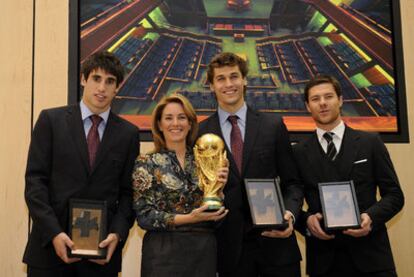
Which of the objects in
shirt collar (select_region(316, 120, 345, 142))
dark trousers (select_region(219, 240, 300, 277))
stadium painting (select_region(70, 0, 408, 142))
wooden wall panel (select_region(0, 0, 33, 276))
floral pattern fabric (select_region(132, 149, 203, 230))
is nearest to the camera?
floral pattern fabric (select_region(132, 149, 203, 230))

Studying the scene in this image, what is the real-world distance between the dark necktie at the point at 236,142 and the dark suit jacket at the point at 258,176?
32 mm

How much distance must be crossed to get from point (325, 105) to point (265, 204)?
2.55 ft

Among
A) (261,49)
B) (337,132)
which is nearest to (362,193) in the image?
(337,132)

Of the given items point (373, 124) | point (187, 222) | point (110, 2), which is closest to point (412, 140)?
point (373, 124)

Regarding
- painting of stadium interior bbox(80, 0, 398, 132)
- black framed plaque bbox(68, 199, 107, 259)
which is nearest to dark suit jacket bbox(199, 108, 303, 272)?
black framed plaque bbox(68, 199, 107, 259)

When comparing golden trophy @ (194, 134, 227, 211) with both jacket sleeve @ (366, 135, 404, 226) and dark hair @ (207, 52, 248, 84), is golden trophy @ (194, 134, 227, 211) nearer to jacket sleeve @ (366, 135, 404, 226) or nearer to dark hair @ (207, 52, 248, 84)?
dark hair @ (207, 52, 248, 84)

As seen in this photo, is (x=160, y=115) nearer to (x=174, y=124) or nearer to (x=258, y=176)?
(x=174, y=124)

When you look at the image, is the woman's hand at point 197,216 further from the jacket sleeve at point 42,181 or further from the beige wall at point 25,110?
the beige wall at point 25,110

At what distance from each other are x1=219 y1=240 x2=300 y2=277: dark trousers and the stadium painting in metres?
1.57

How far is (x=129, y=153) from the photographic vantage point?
253 cm

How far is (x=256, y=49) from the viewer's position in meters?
3.87

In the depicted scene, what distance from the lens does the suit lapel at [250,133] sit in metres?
2.50

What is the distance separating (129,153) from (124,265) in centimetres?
146

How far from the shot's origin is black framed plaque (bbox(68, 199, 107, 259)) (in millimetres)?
2209
